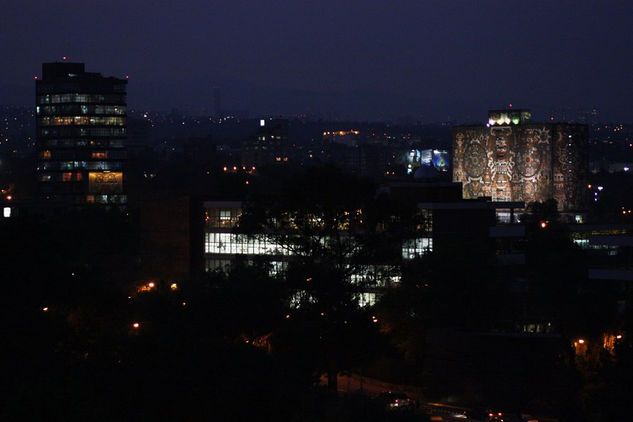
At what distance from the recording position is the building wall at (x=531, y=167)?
126 meters

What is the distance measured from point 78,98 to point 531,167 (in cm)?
4878

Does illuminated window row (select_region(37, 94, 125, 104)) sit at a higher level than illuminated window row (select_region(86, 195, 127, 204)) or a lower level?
higher

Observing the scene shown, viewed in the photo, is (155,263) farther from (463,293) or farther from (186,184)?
(186,184)

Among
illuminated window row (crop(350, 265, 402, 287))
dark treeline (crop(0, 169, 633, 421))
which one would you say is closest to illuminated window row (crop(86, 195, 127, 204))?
dark treeline (crop(0, 169, 633, 421))

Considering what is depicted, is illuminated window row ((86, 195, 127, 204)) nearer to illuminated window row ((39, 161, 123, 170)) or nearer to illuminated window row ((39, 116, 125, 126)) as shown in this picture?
illuminated window row ((39, 161, 123, 170))

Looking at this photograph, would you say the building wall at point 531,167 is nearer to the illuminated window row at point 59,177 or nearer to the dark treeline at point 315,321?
the illuminated window row at point 59,177

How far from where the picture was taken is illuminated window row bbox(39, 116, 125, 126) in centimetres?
14050

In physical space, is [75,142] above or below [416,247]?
above

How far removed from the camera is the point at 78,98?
14012cm

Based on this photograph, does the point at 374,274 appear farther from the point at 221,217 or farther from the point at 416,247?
the point at 221,217

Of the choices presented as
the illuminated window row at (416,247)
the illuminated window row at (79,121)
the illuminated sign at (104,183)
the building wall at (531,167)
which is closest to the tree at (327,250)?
the illuminated window row at (416,247)

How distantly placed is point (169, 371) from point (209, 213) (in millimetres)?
45756

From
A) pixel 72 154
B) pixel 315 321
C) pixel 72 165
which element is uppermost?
pixel 72 154

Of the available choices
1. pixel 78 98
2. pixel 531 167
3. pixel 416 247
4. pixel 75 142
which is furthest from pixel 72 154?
pixel 416 247
